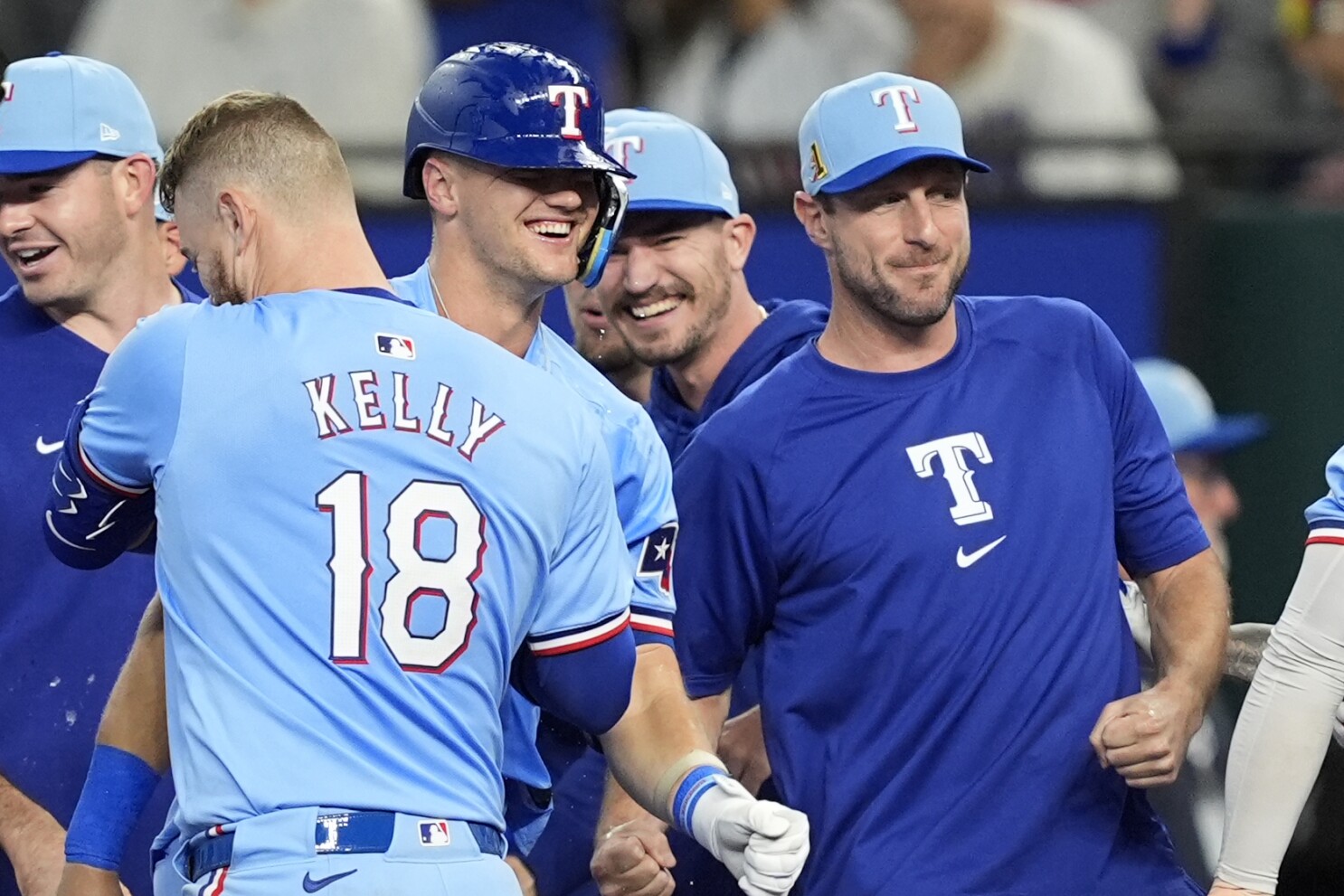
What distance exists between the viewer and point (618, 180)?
4.20 m

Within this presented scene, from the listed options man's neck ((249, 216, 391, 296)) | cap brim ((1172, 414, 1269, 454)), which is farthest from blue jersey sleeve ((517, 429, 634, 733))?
cap brim ((1172, 414, 1269, 454))

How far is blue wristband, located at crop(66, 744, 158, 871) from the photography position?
3.68 meters

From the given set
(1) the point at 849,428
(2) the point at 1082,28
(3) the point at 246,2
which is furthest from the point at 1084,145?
(1) the point at 849,428

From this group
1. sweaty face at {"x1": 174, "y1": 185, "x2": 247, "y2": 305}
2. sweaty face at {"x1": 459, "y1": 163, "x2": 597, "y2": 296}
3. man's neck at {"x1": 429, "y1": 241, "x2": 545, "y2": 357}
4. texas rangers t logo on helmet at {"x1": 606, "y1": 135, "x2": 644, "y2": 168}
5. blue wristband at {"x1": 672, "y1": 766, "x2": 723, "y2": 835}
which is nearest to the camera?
sweaty face at {"x1": 174, "y1": 185, "x2": 247, "y2": 305}

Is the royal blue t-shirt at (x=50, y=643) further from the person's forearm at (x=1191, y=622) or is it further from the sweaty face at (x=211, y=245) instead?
the person's forearm at (x=1191, y=622)

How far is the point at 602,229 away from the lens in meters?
4.14

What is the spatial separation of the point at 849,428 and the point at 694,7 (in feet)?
19.4

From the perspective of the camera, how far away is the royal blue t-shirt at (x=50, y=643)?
184 inches

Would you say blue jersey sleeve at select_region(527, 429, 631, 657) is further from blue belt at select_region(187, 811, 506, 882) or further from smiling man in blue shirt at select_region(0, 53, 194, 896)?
smiling man in blue shirt at select_region(0, 53, 194, 896)

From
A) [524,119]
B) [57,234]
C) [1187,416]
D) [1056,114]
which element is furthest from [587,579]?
[1056,114]

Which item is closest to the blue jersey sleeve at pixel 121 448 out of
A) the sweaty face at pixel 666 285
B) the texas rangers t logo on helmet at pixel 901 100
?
the texas rangers t logo on helmet at pixel 901 100

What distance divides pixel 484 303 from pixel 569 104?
0.42 m

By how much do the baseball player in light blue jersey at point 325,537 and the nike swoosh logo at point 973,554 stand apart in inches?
38.7

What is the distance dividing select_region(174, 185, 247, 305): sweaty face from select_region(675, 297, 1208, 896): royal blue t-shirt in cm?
117
